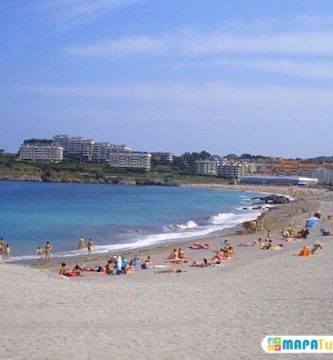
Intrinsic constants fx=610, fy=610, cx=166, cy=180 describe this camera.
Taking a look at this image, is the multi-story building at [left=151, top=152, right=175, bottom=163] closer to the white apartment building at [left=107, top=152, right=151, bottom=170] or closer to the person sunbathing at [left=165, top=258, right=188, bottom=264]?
the white apartment building at [left=107, top=152, right=151, bottom=170]

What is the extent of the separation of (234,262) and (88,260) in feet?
18.1

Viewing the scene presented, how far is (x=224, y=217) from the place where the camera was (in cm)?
4906

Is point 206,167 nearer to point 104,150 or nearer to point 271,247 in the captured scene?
point 104,150

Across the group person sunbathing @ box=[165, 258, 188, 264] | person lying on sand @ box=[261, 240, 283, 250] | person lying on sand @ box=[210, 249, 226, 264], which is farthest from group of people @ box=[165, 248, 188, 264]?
person lying on sand @ box=[261, 240, 283, 250]

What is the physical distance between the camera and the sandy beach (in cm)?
809

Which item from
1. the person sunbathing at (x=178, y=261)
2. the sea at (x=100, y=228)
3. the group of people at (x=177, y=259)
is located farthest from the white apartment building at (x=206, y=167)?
the person sunbathing at (x=178, y=261)

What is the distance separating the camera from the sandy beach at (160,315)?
8.09 meters

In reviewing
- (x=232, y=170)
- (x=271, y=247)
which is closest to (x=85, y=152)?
(x=232, y=170)

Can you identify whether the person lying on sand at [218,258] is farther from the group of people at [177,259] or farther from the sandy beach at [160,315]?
the sandy beach at [160,315]

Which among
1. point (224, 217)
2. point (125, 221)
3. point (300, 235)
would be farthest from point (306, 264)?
point (224, 217)

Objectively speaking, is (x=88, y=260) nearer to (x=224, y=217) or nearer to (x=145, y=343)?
(x=145, y=343)

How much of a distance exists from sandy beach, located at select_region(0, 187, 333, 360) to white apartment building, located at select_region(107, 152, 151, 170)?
146 m

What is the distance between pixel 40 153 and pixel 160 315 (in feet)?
500

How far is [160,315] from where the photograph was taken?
1015 cm
